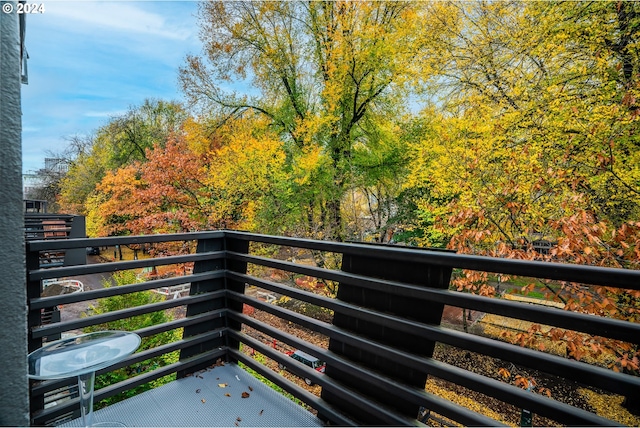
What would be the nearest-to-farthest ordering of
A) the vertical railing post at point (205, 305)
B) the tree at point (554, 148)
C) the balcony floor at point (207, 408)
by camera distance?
the balcony floor at point (207, 408) < the vertical railing post at point (205, 305) < the tree at point (554, 148)

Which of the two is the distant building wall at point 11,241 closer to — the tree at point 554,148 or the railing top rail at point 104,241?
the railing top rail at point 104,241

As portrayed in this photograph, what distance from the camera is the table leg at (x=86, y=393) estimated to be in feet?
4.66

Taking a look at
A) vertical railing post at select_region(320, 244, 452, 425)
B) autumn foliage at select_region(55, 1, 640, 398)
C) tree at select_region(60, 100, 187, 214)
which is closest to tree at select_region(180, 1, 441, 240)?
autumn foliage at select_region(55, 1, 640, 398)

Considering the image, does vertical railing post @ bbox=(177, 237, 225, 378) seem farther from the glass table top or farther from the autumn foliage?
the autumn foliage

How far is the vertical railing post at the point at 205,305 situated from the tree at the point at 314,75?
8242 millimetres

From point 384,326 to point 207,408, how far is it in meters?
1.24

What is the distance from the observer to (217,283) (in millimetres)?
2500

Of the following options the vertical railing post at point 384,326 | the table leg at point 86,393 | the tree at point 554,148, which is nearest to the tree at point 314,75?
the tree at point 554,148

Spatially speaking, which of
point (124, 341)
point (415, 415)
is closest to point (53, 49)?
point (124, 341)

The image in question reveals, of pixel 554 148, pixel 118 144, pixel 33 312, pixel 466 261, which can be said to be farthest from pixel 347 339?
pixel 118 144

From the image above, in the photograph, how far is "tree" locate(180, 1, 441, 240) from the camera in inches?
419

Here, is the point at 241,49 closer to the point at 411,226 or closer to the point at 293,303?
the point at 411,226

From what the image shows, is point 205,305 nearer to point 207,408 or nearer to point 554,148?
point 207,408

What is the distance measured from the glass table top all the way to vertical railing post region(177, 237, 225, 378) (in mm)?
675
